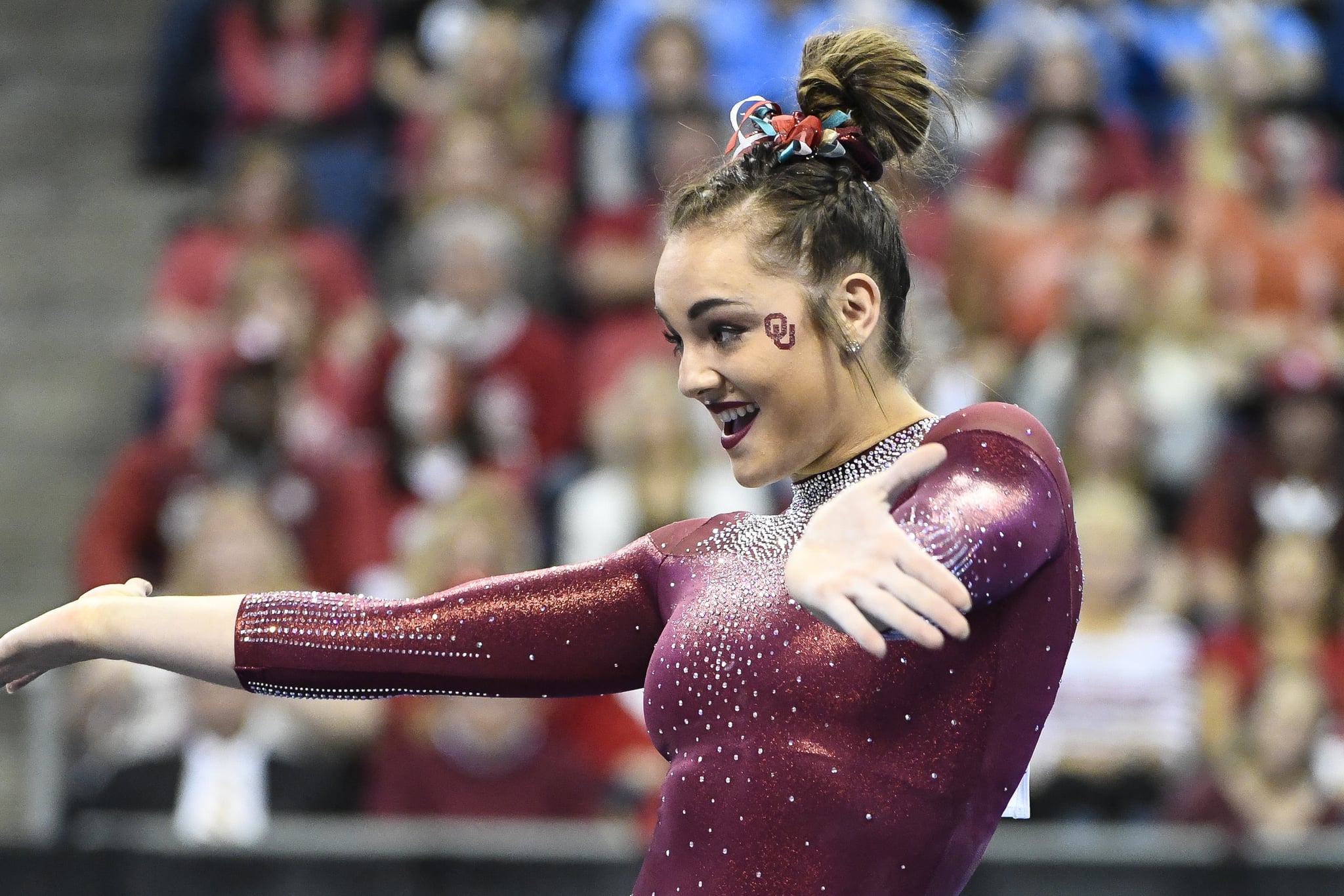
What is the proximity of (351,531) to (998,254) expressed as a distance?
2368 millimetres

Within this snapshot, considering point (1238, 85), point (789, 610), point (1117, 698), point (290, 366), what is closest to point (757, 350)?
point (789, 610)

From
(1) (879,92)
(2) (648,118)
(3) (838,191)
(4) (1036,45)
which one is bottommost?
(3) (838,191)

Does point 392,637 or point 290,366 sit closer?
point 392,637

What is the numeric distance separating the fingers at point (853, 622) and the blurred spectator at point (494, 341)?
14.6 ft

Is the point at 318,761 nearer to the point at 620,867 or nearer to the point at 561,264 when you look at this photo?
the point at 620,867

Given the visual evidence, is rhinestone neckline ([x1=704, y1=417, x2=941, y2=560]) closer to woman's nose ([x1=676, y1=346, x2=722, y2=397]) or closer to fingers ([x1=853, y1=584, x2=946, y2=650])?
woman's nose ([x1=676, y1=346, x2=722, y2=397])

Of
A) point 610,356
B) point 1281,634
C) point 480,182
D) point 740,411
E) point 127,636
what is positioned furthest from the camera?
point 480,182

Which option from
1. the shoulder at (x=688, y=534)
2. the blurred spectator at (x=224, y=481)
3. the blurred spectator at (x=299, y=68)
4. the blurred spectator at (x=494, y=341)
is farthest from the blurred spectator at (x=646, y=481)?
the shoulder at (x=688, y=534)

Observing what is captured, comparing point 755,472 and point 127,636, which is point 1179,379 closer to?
point 755,472

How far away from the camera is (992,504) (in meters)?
1.93

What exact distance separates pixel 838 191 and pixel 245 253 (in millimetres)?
4750

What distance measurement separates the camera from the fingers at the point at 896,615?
65.9 inches

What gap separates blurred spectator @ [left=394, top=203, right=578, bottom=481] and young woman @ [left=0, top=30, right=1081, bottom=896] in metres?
3.81

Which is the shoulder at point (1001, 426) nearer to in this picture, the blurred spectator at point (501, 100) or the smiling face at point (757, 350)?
the smiling face at point (757, 350)
